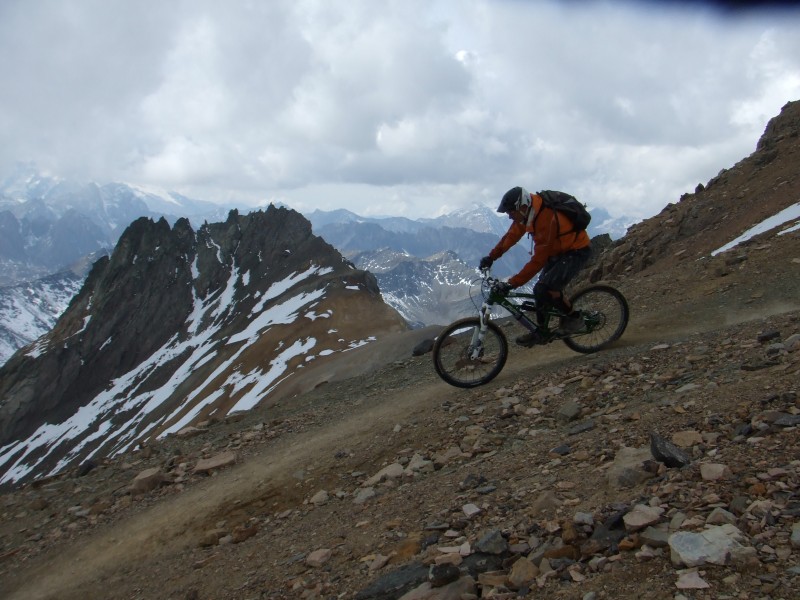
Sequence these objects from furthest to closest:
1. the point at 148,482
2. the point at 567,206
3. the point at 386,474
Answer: the point at 148,482 < the point at 567,206 < the point at 386,474

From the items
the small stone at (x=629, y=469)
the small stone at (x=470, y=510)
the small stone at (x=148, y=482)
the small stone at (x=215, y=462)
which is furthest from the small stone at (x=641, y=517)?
the small stone at (x=148, y=482)

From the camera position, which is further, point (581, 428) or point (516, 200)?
point (516, 200)

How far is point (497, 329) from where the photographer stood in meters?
11.6

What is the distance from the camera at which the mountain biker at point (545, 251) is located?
34.1 ft

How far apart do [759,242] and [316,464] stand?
15.3m

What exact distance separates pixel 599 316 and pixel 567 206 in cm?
274

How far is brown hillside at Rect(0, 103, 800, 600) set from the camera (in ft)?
14.8

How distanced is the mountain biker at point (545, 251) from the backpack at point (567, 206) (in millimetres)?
76

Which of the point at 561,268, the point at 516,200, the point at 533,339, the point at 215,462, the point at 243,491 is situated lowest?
the point at 243,491

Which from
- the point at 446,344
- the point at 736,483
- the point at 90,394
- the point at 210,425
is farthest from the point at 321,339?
the point at 90,394

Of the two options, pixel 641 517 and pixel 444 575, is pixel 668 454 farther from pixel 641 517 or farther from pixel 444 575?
pixel 444 575

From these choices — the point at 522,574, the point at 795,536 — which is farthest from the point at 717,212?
the point at 522,574

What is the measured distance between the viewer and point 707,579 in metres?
3.76

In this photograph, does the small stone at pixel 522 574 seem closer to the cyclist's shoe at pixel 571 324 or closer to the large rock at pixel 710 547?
the large rock at pixel 710 547
